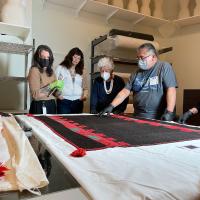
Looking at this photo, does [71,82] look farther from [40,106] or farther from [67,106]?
[40,106]

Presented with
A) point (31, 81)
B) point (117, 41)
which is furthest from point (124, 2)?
point (31, 81)

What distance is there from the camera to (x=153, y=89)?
173cm

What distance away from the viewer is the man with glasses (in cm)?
168

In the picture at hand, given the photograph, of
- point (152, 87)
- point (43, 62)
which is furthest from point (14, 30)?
point (152, 87)

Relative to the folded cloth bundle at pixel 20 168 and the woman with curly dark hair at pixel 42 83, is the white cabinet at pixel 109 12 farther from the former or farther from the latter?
the folded cloth bundle at pixel 20 168

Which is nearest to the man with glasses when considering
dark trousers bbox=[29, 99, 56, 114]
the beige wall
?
dark trousers bbox=[29, 99, 56, 114]

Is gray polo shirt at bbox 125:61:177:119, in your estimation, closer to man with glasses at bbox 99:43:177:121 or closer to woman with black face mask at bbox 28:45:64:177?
man with glasses at bbox 99:43:177:121

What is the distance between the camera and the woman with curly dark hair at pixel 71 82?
2.18 m

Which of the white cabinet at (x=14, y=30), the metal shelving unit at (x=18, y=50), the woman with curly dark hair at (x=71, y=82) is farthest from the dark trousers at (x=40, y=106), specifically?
the white cabinet at (x=14, y=30)

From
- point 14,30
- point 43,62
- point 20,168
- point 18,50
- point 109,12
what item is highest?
point 109,12

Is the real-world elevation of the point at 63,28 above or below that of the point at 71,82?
above

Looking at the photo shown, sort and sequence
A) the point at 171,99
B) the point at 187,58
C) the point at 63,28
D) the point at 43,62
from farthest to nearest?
the point at 187,58 → the point at 63,28 → the point at 43,62 → the point at 171,99

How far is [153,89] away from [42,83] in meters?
0.93

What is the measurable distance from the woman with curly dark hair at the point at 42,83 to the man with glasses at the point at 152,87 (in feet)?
1.80
